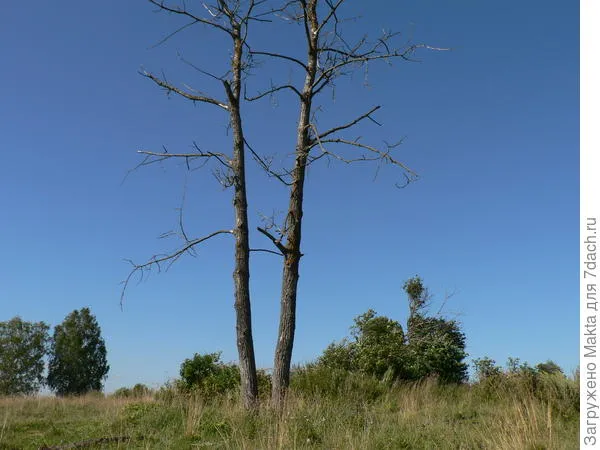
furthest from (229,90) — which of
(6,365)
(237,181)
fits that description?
(6,365)

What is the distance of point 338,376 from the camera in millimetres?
12922

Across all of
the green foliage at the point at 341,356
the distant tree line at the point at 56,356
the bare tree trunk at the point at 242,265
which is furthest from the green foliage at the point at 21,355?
the bare tree trunk at the point at 242,265

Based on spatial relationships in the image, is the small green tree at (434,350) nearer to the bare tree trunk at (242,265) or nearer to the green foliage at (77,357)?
the bare tree trunk at (242,265)

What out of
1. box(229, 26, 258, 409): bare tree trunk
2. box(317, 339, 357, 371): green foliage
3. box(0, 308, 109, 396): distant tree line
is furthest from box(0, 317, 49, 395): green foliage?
box(229, 26, 258, 409): bare tree trunk

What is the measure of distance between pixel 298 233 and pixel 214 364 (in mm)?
6797

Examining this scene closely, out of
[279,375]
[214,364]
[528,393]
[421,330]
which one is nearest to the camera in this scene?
[279,375]

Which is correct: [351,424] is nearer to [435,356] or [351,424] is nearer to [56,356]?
[435,356]

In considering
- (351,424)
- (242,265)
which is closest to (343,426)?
(351,424)

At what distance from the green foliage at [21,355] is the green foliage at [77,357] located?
983mm

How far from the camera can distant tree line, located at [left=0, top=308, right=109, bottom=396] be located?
144 feet

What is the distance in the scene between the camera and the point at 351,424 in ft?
26.1

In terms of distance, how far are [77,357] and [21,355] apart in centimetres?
420

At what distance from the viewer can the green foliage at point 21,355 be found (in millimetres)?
43406
